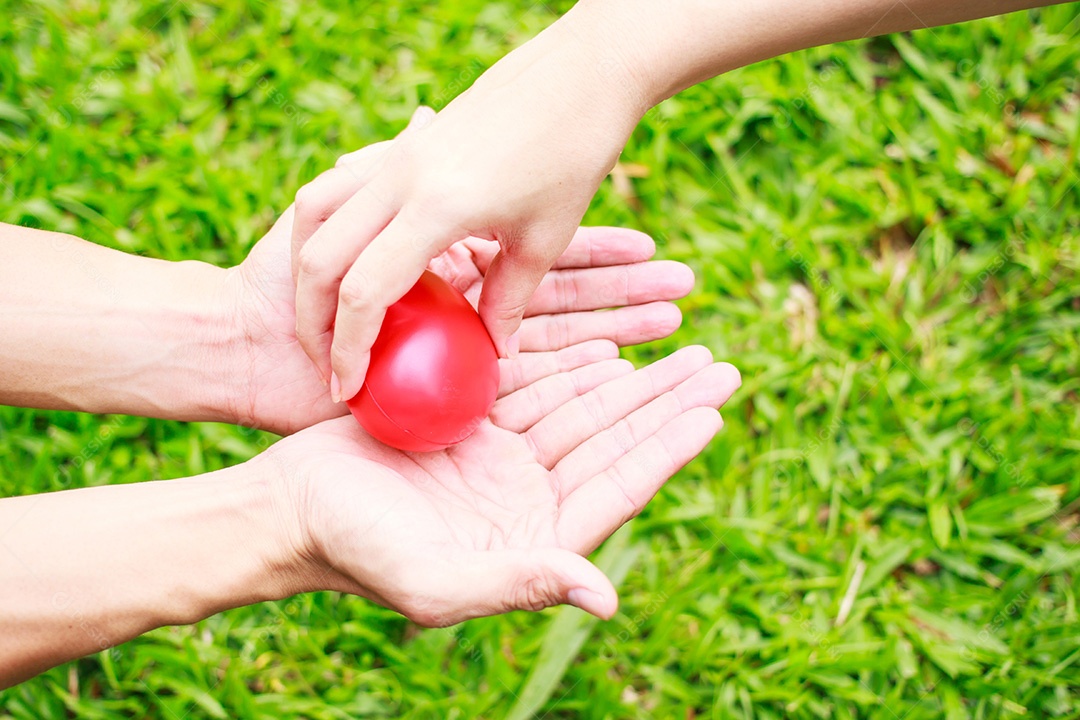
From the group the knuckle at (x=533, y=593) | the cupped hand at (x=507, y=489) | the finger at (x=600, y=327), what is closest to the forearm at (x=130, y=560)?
the cupped hand at (x=507, y=489)

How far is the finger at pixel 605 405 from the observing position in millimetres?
2863

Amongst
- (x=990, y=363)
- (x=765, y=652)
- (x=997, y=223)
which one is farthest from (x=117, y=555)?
(x=997, y=223)

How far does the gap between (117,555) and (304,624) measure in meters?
0.99

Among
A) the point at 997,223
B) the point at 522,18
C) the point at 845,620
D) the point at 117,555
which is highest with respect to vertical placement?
the point at 522,18

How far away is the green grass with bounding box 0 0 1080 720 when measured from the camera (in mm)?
3217

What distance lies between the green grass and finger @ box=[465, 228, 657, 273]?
630 mm

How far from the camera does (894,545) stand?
11.3 feet

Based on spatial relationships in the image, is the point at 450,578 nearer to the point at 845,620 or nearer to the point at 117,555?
the point at 117,555

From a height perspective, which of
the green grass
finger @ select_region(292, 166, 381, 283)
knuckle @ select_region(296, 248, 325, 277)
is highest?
finger @ select_region(292, 166, 381, 283)

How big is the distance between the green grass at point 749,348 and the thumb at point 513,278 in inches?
48.2

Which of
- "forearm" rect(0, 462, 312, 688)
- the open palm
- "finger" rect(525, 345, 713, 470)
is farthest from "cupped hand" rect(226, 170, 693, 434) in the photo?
"forearm" rect(0, 462, 312, 688)

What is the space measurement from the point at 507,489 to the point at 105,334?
161 centimetres

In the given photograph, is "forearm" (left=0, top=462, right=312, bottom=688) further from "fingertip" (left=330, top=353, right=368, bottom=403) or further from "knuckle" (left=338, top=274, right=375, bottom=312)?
"knuckle" (left=338, top=274, right=375, bottom=312)

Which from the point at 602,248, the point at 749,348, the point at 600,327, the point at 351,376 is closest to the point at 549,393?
the point at 600,327
